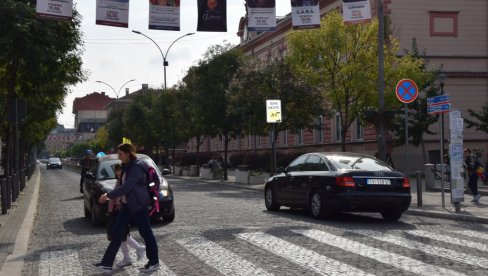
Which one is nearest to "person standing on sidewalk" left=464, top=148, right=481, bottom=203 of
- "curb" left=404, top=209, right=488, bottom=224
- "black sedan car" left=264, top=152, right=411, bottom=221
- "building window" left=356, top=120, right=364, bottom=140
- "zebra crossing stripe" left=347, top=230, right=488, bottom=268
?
"curb" left=404, top=209, right=488, bottom=224

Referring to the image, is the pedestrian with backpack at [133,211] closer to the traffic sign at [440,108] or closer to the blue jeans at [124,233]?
the blue jeans at [124,233]

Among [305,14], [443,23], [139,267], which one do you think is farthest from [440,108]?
[443,23]

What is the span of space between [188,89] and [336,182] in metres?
34.5

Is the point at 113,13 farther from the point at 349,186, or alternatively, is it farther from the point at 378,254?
the point at 378,254

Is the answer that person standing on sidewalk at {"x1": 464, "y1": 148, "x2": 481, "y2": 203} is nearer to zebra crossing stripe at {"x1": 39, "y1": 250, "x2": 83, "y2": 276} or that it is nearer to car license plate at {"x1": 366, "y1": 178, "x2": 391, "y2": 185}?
car license plate at {"x1": 366, "y1": 178, "x2": 391, "y2": 185}

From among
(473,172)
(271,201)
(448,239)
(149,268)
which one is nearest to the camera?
(149,268)

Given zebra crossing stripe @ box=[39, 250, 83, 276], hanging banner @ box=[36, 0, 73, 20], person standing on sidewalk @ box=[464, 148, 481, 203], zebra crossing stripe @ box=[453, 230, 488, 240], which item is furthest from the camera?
person standing on sidewalk @ box=[464, 148, 481, 203]

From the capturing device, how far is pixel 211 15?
1708cm

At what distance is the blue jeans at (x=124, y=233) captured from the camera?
8047mm

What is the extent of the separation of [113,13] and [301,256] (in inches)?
371

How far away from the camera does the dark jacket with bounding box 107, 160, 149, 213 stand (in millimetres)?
7867

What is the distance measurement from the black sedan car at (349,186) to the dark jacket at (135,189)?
5633 millimetres

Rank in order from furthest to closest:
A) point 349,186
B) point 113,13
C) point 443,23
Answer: point 443,23 < point 113,13 < point 349,186

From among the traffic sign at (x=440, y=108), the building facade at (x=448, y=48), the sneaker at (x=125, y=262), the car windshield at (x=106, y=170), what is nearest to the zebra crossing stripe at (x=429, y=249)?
the sneaker at (x=125, y=262)
